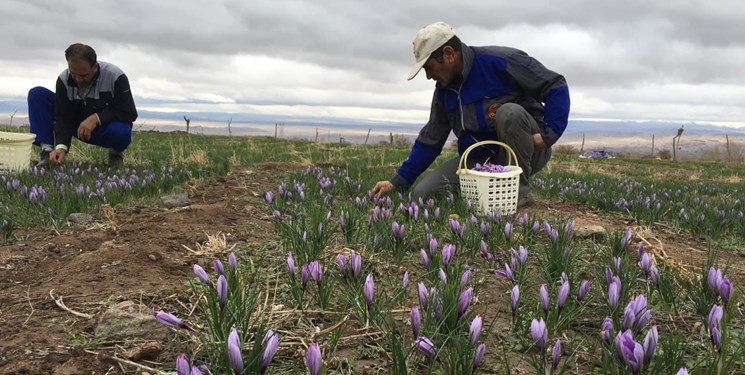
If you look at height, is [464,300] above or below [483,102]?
below

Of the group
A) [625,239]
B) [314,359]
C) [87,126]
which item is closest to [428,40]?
[625,239]

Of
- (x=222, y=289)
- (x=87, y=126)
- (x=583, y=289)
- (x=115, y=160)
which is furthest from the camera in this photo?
(x=115, y=160)

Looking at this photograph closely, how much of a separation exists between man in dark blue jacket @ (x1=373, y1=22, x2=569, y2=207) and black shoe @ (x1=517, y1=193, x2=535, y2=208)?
0.01 m

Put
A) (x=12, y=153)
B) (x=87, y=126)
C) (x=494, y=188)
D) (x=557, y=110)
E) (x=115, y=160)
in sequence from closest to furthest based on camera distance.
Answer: (x=494, y=188) < (x=557, y=110) < (x=12, y=153) < (x=87, y=126) < (x=115, y=160)

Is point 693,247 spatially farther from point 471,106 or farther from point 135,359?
point 135,359

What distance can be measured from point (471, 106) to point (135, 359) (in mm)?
3965

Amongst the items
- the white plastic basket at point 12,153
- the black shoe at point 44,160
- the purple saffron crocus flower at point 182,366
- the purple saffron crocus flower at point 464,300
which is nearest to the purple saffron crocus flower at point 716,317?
the purple saffron crocus flower at point 464,300

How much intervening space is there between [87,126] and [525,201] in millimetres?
5455

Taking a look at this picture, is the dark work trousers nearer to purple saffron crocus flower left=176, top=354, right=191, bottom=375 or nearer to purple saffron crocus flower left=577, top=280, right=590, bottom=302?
purple saffron crocus flower left=577, top=280, right=590, bottom=302

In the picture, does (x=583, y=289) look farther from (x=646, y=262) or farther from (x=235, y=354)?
(x=235, y=354)

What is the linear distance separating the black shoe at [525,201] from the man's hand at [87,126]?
538 cm

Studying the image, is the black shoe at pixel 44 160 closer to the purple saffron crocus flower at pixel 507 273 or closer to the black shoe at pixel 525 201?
the black shoe at pixel 525 201

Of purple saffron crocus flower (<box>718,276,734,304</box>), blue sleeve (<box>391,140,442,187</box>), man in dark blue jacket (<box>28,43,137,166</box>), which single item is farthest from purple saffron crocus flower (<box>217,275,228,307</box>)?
man in dark blue jacket (<box>28,43,137,166</box>)

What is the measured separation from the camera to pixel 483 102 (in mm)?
4965
